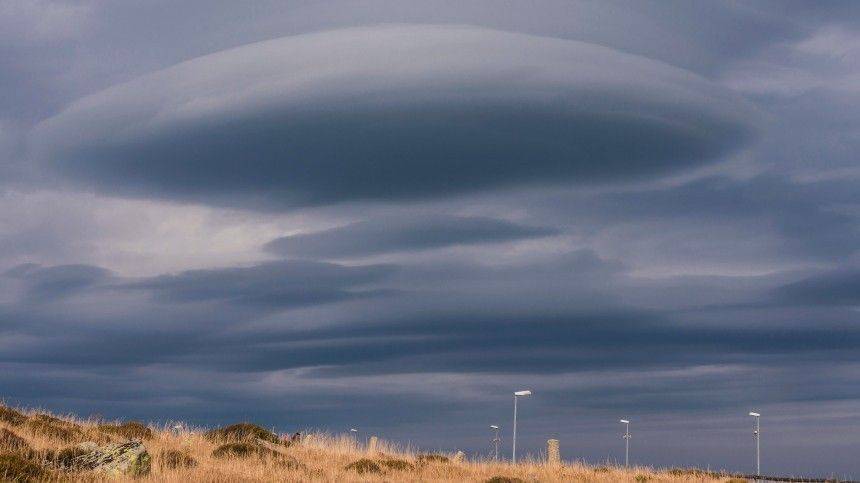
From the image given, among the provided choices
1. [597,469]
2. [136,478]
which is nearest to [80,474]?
[136,478]

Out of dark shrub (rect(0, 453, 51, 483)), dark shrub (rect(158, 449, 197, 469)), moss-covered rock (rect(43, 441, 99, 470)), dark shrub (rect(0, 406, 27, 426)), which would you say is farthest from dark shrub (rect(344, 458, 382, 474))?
dark shrub (rect(0, 406, 27, 426))

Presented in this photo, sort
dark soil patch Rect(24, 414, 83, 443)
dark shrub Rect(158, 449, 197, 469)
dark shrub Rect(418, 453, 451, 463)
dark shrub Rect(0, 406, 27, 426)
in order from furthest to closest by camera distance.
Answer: dark shrub Rect(418, 453, 451, 463) → dark shrub Rect(0, 406, 27, 426) → dark soil patch Rect(24, 414, 83, 443) → dark shrub Rect(158, 449, 197, 469)

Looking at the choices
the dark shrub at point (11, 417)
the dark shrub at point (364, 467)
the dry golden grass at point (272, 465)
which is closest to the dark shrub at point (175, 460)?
the dry golden grass at point (272, 465)

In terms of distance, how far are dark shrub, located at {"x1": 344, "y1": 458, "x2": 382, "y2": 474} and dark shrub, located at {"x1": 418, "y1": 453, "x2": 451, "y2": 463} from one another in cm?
568

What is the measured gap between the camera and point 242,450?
1495 inches

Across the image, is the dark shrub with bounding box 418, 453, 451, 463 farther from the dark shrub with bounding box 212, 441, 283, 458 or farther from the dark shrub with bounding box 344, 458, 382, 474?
the dark shrub with bounding box 212, 441, 283, 458

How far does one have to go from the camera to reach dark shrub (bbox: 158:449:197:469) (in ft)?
107

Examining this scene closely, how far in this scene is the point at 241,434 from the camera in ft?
152

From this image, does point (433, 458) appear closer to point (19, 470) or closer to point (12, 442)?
point (12, 442)

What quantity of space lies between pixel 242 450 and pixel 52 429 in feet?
24.2

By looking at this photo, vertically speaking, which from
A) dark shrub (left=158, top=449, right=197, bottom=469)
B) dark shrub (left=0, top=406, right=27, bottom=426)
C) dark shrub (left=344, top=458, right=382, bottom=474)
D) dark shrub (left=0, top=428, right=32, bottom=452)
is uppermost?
dark shrub (left=0, top=406, right=27, bottom=426)

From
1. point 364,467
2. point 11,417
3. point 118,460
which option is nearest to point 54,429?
point 11,417

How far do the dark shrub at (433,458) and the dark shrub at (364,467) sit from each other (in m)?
5.68

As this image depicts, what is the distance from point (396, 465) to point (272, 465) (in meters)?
6.47
